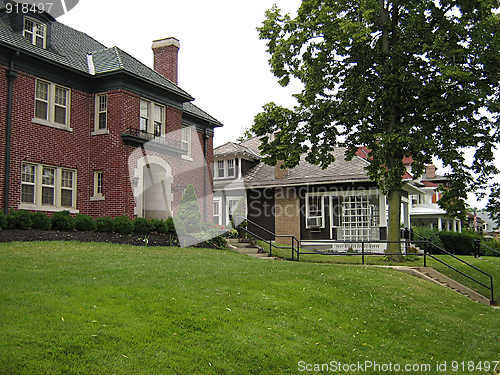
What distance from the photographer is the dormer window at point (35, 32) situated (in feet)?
56.4

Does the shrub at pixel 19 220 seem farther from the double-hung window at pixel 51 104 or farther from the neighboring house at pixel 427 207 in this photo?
the neighboring house at pixel 427 207

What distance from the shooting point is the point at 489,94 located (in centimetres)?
1582

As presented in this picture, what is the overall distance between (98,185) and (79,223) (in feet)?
11.3

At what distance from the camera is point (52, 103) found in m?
17.3

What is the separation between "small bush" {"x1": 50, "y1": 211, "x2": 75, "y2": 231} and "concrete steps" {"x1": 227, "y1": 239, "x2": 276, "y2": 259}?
654 centimetres

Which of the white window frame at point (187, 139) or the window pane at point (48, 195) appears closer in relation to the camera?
the window pane at point (48, 195)

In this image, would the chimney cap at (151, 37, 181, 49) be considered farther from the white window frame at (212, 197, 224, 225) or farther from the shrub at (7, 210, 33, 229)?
the shrub at (7, 210, 33, 229)

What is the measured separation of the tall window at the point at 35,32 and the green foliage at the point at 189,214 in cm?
851

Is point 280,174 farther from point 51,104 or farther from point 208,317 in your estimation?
point 208,317

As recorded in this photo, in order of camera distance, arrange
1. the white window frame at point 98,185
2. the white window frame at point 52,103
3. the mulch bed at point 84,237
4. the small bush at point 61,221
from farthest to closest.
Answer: the white window frame at point 98,185 → the white window frame at point 52,103 → the small bush at point 61,221 → the mulch bed at point 84,237

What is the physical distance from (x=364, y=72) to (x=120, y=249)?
459 inches

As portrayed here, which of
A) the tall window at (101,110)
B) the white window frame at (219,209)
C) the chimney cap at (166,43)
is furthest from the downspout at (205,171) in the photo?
the tall window at (101,110)

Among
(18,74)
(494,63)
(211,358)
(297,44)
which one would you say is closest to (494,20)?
(494,63)

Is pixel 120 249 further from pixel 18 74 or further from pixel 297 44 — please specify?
pixel 297 44
